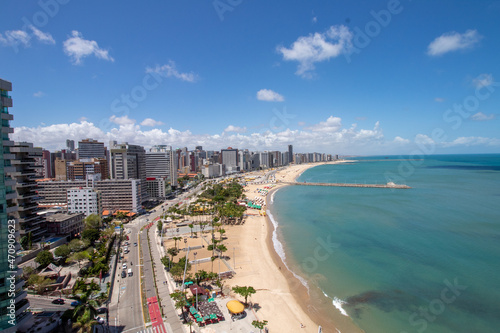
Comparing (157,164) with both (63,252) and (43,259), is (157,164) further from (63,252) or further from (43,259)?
(43,259)

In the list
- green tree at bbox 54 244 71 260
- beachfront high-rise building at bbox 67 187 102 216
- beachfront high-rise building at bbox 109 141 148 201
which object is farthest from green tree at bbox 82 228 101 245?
beachfront high-rise building at bbox 109 141 148 201

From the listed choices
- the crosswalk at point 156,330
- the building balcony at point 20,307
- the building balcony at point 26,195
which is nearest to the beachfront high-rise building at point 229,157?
the building balcony at point 26,195

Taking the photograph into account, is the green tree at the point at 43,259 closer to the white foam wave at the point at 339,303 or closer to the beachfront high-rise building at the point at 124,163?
the white foam wave at the point at 339,303

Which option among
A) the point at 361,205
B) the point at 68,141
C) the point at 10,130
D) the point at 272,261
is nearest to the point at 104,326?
the point at 10,130

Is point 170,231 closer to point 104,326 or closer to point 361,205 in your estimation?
point 104,326

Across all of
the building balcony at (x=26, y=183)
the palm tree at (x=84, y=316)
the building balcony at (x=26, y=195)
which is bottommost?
the palm tree at (x=84, y=316)

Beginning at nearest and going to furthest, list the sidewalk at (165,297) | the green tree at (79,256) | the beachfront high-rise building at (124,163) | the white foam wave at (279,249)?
the sidewalk at (165,297), the white foam wave at (279,249), the green tree at (79,256), the beachfront high-rise building at (124,163)
